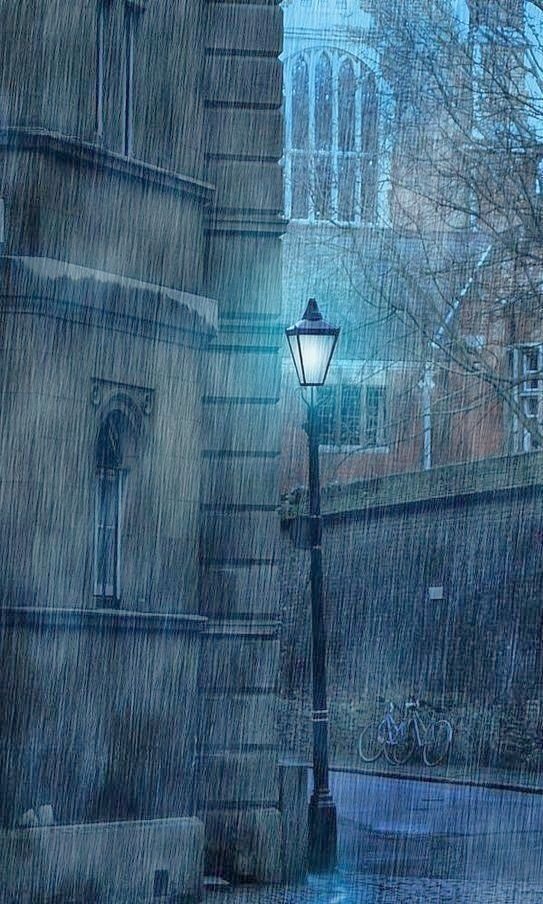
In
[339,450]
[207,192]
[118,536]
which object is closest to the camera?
[118,536]

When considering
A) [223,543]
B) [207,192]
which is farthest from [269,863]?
[207,192]

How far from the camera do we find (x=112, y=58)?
14594mm

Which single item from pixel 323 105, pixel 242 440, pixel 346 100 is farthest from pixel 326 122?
pixel 242 440

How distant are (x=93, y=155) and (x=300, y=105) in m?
35.1

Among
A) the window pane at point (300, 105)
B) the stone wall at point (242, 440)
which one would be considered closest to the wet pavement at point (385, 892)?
the stone wall at point (242, 440)

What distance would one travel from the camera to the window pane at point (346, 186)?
45.0 metres

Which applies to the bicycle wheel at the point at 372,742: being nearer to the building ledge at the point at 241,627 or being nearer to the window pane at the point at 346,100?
the building ledge at the point at 241,627

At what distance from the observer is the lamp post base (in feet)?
52.5

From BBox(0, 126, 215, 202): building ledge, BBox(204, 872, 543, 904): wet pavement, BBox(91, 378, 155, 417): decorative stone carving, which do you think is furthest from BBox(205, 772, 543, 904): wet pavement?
BBox(0, 126, 215, 202): building ledge

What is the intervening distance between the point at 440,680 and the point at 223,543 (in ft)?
56.1

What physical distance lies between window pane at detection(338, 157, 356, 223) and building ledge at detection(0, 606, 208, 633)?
95.8ft

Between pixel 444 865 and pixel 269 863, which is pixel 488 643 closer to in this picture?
pixel 444 865

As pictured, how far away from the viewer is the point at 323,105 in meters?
48.5

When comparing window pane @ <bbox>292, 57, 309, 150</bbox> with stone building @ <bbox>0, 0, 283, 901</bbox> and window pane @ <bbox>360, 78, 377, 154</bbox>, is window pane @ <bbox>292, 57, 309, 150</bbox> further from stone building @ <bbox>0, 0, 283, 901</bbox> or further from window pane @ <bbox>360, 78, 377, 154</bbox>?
stone building @ <bbox>0, 0, 283, 901</bbox>
